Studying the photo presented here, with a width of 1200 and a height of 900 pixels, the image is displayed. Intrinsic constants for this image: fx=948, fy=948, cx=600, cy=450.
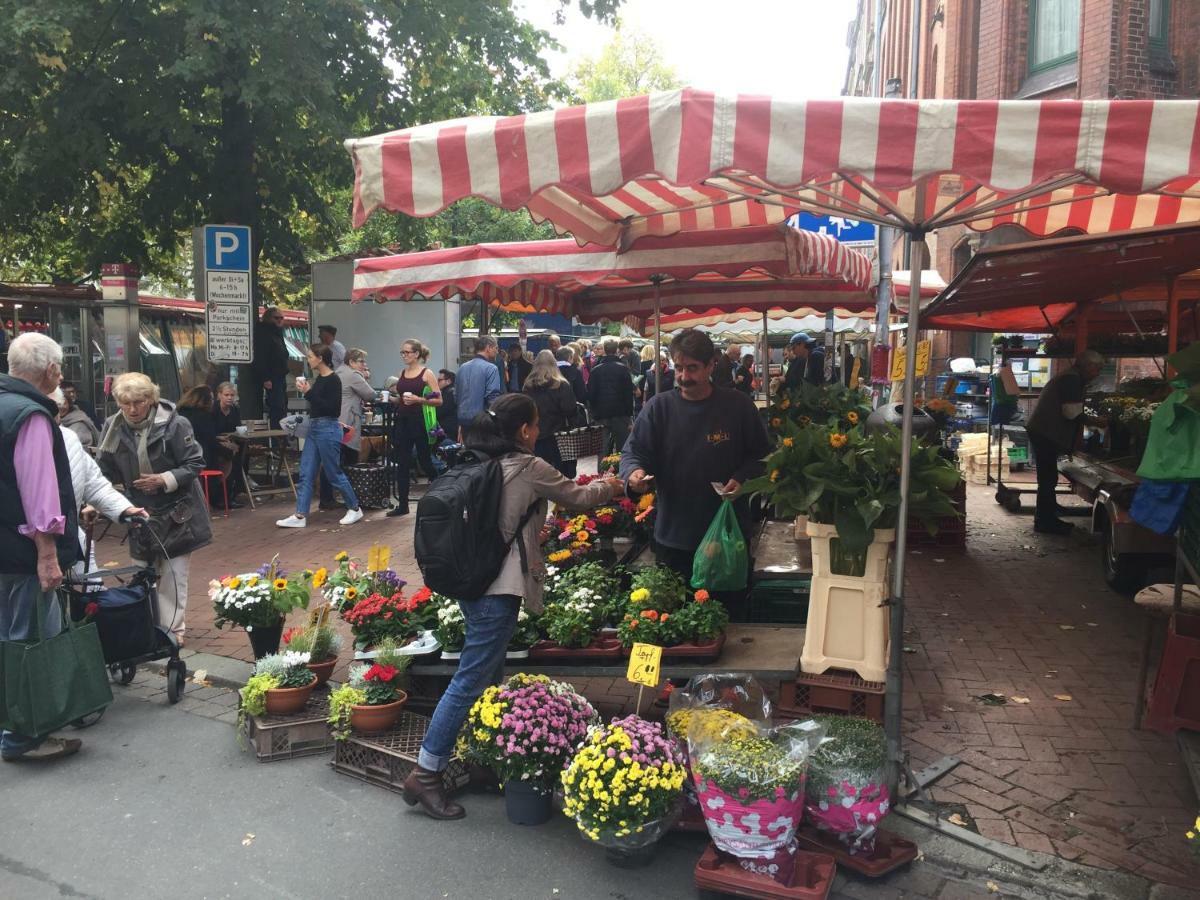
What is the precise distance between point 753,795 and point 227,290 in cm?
907

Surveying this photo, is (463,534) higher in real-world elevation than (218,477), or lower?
higher

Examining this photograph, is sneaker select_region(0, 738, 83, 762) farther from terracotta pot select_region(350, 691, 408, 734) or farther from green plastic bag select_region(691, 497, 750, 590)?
green plastic bag select_region(691, 497, 750, 590)

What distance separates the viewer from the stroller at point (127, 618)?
5.02 meters

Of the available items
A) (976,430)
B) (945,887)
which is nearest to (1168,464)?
(945,887)

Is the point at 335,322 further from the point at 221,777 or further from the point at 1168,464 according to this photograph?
the point at 1168,464

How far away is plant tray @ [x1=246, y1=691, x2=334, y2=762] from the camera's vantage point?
4.62 meters

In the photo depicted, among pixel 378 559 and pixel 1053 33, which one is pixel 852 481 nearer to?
pixel 378 559

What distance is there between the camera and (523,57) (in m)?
14.3

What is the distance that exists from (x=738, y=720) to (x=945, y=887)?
0.96 meters

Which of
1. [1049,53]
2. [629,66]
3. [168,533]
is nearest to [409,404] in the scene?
[168,533]

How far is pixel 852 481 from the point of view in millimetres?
4355

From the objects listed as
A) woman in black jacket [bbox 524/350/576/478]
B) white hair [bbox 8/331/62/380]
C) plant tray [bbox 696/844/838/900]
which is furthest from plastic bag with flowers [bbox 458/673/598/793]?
woman in black jacket [bbox 524/350/576/478]

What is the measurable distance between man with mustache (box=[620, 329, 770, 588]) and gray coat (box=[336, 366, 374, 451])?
6217 millimetres

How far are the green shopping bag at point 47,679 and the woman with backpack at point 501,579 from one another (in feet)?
5.77
